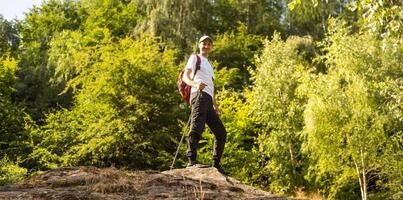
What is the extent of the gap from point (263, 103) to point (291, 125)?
1.46 meters

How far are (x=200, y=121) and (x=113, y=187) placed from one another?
2083 mm

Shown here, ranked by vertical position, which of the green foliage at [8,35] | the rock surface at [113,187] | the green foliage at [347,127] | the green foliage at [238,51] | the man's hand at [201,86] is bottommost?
the rock surface at [113,187]

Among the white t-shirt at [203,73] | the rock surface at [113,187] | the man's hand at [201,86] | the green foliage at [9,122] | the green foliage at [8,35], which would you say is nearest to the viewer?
the rock surface at [113,187]

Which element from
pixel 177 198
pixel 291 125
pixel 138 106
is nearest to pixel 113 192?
pixel 177 198

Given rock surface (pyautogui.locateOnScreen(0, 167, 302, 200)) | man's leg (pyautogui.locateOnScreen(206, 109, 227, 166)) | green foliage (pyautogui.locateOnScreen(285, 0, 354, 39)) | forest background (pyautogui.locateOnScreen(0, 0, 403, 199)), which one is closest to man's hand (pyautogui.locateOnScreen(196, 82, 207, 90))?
man's leg (pyautogui.locateOnScreen(206, 109, 227, 166))

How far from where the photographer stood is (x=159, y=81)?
18.4m

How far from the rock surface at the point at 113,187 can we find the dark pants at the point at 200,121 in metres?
1.19

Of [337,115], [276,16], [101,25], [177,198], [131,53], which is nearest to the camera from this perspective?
[177,198]

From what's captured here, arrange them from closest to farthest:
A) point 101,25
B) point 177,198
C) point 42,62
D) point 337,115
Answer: point 177,198 < point 337,115 < point 42,62 < point 101,25

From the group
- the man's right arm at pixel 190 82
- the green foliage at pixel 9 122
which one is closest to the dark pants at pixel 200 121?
the man's right arm at pixel 190 82

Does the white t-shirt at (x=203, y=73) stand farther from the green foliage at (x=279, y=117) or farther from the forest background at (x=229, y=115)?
the green foliage at (x=279, y=117)

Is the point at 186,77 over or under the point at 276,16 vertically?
under

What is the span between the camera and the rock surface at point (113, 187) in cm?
337

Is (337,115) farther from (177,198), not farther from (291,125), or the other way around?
(177,198)
